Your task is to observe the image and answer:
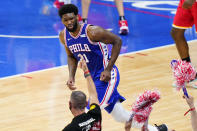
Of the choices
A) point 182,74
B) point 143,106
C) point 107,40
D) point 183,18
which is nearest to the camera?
point 143,106

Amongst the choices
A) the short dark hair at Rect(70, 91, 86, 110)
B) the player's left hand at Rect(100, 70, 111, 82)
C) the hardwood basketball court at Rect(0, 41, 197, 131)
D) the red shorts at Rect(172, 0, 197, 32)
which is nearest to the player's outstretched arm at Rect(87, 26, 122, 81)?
the player's left hand at Rect(100, 70, 111, 82)

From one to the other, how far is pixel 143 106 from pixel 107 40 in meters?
1.43

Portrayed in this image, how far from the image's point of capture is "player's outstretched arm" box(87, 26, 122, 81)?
5.00 metres

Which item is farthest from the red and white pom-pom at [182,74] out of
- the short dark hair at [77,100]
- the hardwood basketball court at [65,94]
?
the hardwood basketball court at [65,94]

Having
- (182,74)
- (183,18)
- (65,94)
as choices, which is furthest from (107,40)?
(183,18)

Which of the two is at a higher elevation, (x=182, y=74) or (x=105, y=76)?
(x=182, y=74)

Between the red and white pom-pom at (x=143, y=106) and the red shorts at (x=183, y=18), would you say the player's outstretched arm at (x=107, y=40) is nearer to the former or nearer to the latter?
the red and white pom-pom at (x=143, y=106)

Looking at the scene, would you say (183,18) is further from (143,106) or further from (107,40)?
(143,106)

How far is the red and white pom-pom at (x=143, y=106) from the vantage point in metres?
3.77

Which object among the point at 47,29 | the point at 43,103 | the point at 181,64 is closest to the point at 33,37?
the point at 47,29

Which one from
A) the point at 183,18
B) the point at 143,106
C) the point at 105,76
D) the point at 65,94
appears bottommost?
the point at 65,94

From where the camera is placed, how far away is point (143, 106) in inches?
151

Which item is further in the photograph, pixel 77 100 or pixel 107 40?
pixel 107 40

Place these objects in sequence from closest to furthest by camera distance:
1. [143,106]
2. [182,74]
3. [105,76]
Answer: [143,106], [182,74], [105,76]
